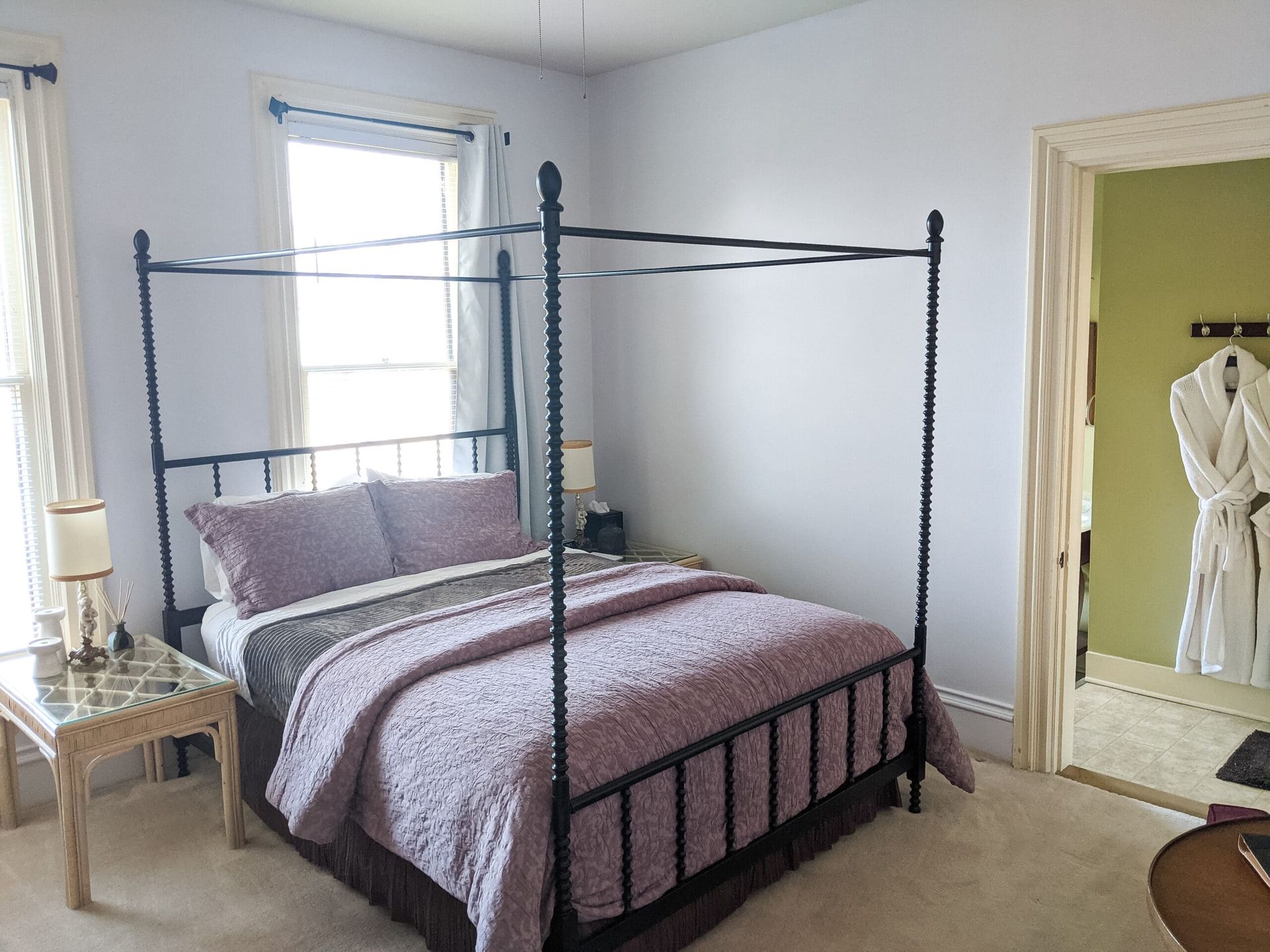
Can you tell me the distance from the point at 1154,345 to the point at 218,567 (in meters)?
3.90

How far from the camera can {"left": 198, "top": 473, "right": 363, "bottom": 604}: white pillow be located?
343 cm

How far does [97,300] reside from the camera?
3357 mm

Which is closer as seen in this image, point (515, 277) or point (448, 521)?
point (448, 521)

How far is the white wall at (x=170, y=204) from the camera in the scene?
3303 millimetres

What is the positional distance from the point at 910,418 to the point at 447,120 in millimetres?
2269

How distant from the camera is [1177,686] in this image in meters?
4.40

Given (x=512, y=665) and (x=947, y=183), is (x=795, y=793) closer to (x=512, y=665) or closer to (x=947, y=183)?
(x=512, y=665)

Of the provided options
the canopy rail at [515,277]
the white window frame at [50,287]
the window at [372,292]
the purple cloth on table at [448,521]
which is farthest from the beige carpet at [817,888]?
the canopy rail at [515,277]

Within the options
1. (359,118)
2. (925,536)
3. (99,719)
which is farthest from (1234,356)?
(99,719)

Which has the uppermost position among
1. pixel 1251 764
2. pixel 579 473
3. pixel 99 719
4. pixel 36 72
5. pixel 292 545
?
pixel 36 72

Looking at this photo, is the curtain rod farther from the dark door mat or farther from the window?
the dark door mat

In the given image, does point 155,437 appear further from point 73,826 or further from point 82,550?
point 73,826

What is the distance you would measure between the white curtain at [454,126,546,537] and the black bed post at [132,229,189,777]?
1248mm

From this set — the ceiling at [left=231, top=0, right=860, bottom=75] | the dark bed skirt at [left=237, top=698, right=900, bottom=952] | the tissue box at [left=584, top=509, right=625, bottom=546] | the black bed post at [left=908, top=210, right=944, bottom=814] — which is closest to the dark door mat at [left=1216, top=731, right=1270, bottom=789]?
the black bed post at [left=908, top=210, right=944, bottom=814]
